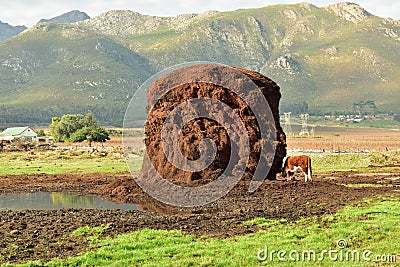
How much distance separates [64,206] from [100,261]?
1131 centimetres

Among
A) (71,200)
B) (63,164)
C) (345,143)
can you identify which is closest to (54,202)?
(71,200)

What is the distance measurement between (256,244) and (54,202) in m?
13.6

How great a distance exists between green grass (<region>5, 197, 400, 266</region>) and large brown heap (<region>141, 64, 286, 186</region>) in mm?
9584

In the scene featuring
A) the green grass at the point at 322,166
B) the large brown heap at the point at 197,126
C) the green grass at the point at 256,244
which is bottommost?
the green grass at the point at 322,166

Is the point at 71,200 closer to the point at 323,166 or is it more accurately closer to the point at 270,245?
the point at 270,245

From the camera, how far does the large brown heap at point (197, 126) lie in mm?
25969

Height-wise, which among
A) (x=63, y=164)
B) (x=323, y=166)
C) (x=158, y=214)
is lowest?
(x=63, y=164)

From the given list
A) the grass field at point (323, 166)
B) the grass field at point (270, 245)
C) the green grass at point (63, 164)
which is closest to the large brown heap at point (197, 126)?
the grass field at point (270, 245)

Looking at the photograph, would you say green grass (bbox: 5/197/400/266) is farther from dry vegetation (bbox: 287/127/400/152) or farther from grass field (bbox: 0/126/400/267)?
dry vegetation (bbox: 287/127/400/152)

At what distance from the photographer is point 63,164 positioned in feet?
169

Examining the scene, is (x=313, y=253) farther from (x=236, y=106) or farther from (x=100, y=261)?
(x=236, y=106)

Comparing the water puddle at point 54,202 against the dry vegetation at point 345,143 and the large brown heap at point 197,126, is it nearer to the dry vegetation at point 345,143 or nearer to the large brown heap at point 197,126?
the large brown heap at point 197,126

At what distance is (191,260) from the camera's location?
1240 centimetres

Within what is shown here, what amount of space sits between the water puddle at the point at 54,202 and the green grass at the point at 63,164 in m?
14.9
